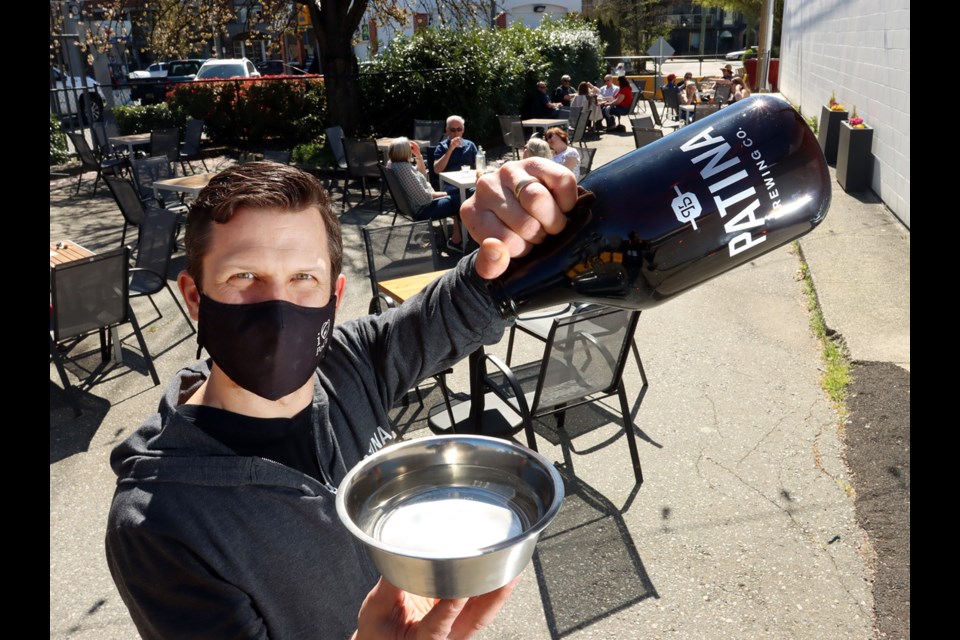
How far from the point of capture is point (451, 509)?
1.01 metres

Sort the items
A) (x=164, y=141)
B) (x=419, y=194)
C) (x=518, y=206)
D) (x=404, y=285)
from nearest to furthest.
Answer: (x=518, y=206)
(x=404, y=285)
(x=419, y=194)
(x=164, y=141)

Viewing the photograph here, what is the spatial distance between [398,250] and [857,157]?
6946 millimetres

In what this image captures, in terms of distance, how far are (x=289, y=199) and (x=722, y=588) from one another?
2773mm

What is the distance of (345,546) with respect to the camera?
1301 millimetres

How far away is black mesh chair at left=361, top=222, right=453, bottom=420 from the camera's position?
545 cm

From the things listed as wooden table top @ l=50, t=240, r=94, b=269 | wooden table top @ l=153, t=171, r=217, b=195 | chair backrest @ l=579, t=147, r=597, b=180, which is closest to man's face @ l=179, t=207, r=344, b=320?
wooden table top @ l=50, t=240, r=94, b=269

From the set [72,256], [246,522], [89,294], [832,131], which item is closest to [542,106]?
[832,131]

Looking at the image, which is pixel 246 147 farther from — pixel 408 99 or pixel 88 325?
pixel 88 325

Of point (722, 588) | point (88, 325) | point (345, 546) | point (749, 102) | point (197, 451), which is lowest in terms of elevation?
point (722, 588)

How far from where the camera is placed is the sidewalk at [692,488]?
3.10m

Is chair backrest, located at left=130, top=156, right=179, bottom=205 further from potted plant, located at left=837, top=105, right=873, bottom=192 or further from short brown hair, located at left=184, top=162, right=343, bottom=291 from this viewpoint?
potted plant, located at left=837, top=105, right=873, bottom=192

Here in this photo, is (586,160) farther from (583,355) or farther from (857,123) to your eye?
(583,355)
